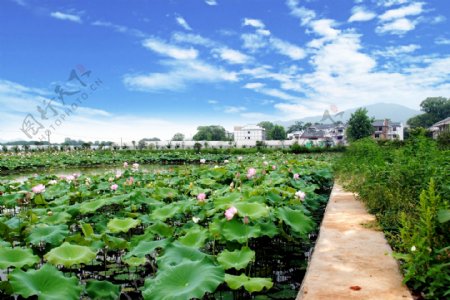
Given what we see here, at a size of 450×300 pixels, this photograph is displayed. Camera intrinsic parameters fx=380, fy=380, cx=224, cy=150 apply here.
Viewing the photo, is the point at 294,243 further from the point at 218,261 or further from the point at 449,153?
the point at 449,153

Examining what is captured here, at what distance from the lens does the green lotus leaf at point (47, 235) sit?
3122 millimetres

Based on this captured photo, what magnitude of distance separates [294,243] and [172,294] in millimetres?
2451

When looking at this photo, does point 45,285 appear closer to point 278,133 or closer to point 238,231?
point 238,231

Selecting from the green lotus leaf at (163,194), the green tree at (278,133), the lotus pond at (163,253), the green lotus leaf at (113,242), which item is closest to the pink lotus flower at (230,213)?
the lotus pond at (163,253)

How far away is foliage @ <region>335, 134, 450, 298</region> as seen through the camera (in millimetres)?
2270

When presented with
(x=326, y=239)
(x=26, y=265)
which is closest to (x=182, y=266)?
(x=26, y=265)

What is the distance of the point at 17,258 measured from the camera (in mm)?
2617

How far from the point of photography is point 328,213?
15.5ft

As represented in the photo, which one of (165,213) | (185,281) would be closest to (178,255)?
(185,281)

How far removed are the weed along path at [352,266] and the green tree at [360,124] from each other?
4372cm

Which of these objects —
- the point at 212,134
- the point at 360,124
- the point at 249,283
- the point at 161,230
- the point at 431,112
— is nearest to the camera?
the point at 249,283

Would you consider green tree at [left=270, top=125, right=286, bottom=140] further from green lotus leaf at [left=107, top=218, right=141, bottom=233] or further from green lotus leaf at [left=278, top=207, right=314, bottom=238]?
green lotus leaf at [left=107, top=218, right=141, bottom=233]

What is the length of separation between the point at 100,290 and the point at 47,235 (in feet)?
3.27

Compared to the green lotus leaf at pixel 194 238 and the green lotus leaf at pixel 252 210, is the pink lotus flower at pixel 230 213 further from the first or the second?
the green lotus leaf at pixel 194 238
